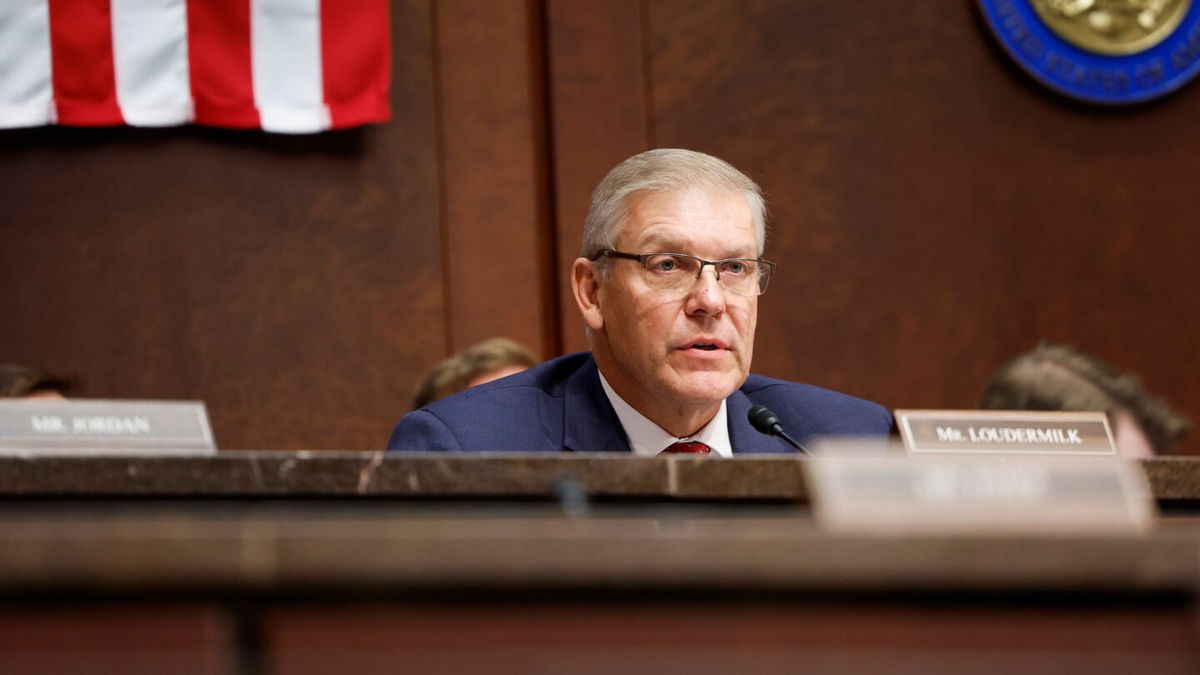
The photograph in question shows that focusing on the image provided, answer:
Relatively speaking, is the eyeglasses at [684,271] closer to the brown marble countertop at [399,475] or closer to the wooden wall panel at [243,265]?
the brown marble countertop at [399,475]

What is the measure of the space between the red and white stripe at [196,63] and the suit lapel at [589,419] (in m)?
1.67

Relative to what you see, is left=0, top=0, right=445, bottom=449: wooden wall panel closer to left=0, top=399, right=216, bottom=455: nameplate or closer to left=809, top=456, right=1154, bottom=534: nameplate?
left=0, top=399, right=216, bottom=455: nameplate

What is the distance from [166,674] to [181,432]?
24.4 inches

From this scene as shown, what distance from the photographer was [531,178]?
3.82 m

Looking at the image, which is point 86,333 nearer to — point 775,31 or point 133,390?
point 133,390

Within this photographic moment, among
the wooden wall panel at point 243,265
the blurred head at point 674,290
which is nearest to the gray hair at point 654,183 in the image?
the blurred head at point 674,290

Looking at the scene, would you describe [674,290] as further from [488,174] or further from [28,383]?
[28,383]

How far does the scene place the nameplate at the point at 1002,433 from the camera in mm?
1465

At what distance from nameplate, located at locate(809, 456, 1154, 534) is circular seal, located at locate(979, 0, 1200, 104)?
353 centimetres

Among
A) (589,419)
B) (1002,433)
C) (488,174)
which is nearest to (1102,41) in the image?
(488,174)

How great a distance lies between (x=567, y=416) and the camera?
2.20 meters

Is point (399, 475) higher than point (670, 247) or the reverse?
the reverse

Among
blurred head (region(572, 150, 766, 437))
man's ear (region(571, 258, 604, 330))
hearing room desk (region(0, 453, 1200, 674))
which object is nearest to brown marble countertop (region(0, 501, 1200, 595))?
hearing room desk (region(0, 453, 1200, 674))

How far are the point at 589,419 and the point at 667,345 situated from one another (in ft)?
0.65
